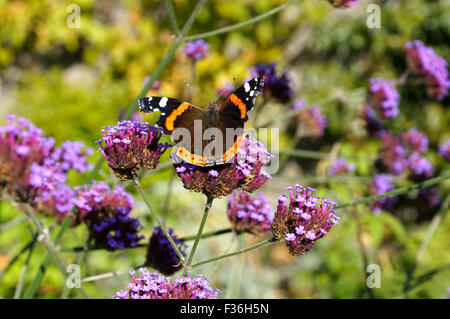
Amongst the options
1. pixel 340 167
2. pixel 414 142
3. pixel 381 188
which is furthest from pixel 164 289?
pixel 414 142

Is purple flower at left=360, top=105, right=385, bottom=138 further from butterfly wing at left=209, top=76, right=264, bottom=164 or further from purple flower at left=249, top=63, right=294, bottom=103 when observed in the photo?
butterfly wing at left=209, top=76, right=264, bottom=164

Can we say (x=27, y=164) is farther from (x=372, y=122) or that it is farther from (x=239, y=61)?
(x=239, y=61)

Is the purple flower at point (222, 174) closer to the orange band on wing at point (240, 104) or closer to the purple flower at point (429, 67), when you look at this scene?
the orange band on wing at point (240, 104)

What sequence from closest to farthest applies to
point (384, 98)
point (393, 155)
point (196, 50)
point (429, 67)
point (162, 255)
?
1. point (162, 255)
2. point (196, 50)
3. point (429, 67)
4. point (384, 98)
5. point (393, 155)

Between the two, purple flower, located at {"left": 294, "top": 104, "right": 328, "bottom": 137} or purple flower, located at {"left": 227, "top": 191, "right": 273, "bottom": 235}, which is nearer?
purple flower, located at {"left": 227, "top": 191, "right": 273, "bottom": 235}

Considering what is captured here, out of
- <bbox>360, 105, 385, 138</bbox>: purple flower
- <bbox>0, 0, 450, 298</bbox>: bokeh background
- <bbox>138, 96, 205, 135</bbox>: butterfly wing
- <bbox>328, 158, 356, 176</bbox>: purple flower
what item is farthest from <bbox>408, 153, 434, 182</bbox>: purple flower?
<bbox>138, 96, 205, 135</bbox>: butterfly wing

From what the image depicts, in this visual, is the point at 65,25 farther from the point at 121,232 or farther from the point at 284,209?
the point at 284,209
